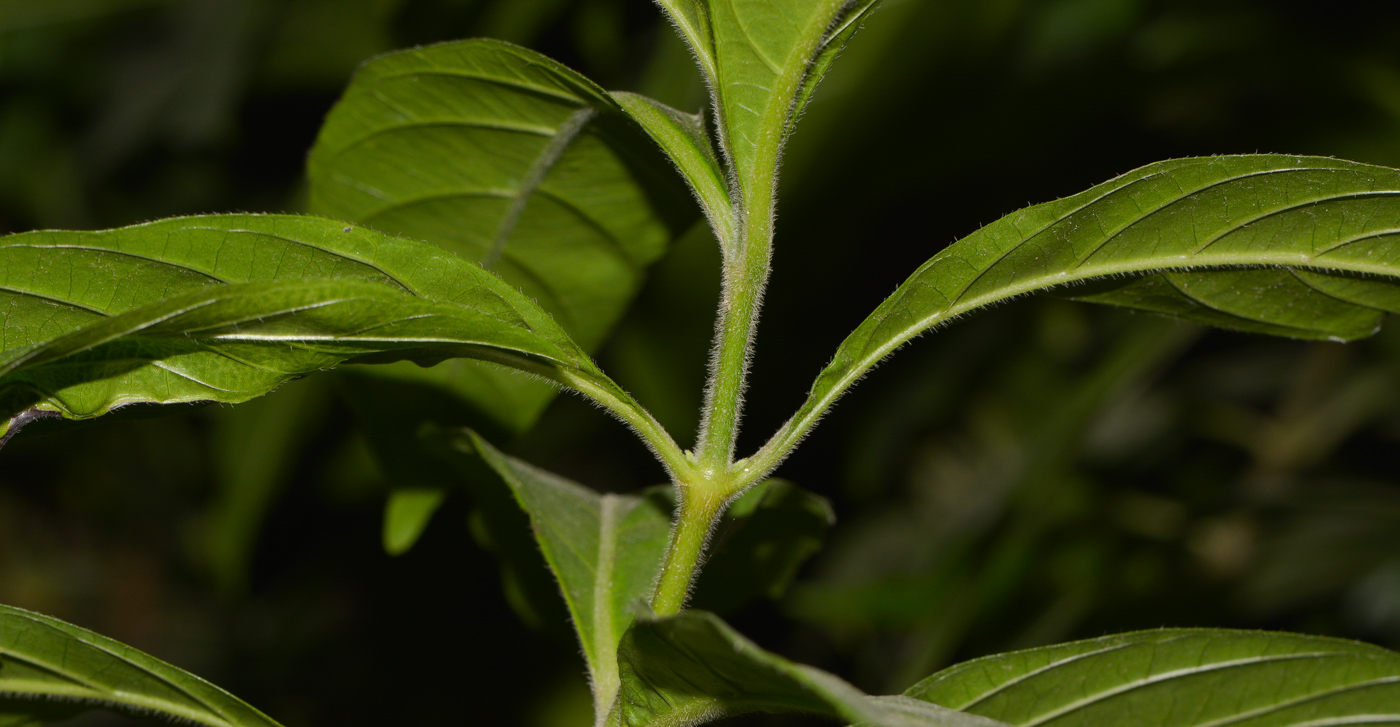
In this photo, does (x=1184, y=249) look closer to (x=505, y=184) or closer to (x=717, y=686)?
(x=717, y=686)

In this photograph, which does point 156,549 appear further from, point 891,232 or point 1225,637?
point 1225,637

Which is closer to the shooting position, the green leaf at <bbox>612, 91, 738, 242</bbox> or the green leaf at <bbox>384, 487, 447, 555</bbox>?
the green leaf at <bbox>612, 91, 738, 242</bbox>

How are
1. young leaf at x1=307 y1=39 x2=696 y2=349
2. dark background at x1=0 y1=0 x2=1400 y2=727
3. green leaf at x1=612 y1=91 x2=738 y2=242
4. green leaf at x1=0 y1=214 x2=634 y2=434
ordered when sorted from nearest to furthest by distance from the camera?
1. green leaf at x1=0 y1=214 x2=634 y2=434
2. green leaf at x1=612 y1=91 x2=738 y2=242
3. young leaf at x1=307 y1=39 x2=696 y2=349
4. dark background at x1=0 y1=0 x2=1400 y2=727

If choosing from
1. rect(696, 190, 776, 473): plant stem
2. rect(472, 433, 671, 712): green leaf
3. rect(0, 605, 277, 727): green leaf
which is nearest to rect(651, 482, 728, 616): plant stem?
rect(696, 190, 776, 473): plant stem

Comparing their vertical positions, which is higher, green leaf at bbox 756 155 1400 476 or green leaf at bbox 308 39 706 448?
green leaf at bbox 308 39 706 448

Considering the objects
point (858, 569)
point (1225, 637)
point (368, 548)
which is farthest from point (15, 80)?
point (1225, 637)

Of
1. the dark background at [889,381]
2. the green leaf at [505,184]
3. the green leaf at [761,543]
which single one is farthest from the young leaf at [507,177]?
the dark background at [889,381]

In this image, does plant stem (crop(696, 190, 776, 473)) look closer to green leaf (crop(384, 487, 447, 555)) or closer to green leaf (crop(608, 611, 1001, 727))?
green leaf (crop(608, 611, 1001, 727))
